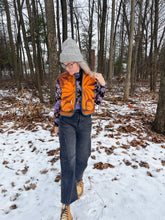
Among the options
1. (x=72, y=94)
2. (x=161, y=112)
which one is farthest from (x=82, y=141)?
(x=161, y=112)

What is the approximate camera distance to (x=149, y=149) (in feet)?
10.4

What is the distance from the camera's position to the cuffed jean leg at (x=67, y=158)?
1.60 m

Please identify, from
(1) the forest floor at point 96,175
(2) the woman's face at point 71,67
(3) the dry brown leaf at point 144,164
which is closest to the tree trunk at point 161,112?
(1) the forest floor at point 96,175

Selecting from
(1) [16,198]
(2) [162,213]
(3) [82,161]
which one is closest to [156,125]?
(2) [162,213]

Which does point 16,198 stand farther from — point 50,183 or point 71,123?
point 71,123

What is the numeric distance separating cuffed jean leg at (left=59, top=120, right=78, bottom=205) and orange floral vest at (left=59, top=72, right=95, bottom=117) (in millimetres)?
211

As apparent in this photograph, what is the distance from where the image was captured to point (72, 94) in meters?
1.59

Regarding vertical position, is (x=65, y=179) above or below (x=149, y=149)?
above

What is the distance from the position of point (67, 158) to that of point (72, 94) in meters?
0.82

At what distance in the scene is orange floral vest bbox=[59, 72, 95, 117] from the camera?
1575 millimetres

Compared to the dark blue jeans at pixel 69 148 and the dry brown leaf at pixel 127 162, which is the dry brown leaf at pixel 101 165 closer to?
the dry brown leaf at pixel 127 162

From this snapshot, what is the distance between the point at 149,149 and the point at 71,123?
2.55m

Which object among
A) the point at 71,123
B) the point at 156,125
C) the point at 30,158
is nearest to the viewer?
the point at 71,123

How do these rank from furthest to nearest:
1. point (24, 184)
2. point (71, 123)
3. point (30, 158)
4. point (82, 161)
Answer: point (30, 158) < point (24, 184) < point (82, 161) < point (71, 123)
